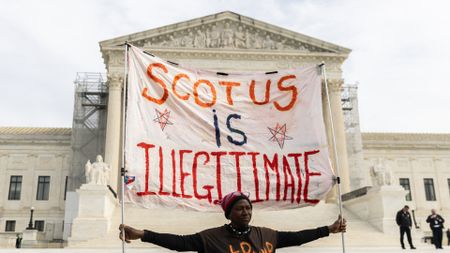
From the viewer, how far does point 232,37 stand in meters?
38.8

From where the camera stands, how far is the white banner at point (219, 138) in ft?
20.1

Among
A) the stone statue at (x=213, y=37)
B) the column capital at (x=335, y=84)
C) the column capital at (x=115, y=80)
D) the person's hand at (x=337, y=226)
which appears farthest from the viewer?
the stone statue at (x=213, y=37)

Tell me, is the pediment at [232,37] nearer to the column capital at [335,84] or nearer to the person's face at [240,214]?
the column capital at [335,84]

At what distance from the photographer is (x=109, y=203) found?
74.9ft

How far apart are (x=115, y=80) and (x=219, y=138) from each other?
30599mm

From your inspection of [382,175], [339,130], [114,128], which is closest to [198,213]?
[382,175]

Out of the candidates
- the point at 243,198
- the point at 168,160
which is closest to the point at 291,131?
the point at 168,160

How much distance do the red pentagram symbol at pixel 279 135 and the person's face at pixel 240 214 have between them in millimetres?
2964

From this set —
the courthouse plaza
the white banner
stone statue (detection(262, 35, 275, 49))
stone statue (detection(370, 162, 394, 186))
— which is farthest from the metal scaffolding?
the white banner

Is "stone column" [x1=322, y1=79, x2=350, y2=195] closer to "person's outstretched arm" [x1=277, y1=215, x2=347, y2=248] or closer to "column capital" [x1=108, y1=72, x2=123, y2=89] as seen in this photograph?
"column capital" [x1=108, y1=72, x2=123, y2=89]

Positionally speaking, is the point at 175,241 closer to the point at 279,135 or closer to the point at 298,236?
the point at 298,236

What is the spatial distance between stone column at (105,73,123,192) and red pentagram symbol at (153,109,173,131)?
27139 mm

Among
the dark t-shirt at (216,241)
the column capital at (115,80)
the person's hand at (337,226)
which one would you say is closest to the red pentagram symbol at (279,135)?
the person's hand at (337,226)

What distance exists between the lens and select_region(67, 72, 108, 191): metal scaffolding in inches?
1586
